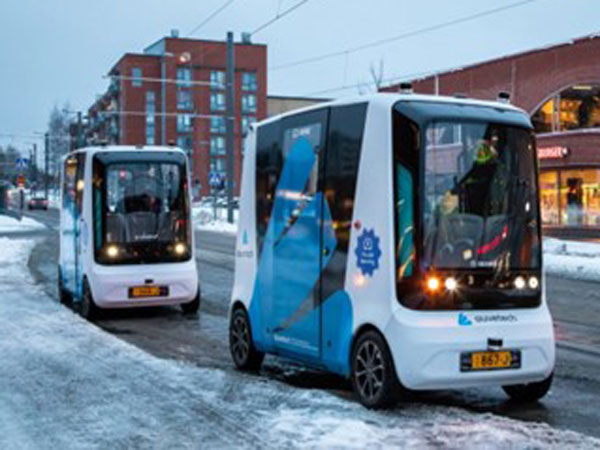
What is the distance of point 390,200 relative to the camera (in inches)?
274

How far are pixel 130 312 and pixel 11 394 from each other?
675 cm

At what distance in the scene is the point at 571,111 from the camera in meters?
38.0

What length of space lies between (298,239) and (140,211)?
5971 millimetres

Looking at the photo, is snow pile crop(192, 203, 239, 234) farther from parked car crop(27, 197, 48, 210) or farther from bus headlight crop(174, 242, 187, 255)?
parked car crop(27, 197, 48, 210)

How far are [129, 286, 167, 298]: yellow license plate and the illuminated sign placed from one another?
2738 cm

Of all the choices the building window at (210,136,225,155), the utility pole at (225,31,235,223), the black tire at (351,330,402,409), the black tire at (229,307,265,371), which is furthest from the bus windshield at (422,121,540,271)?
the building window at (210,136,225,155)

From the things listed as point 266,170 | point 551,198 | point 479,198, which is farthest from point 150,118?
point 479,198

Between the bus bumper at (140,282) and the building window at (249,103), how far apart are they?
3806 inches

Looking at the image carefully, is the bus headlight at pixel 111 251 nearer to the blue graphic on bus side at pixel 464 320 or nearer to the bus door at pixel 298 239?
the bus door at pixel 298 239

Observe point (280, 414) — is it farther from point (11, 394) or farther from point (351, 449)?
point (11, 394)

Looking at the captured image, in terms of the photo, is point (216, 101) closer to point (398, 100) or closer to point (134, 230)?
point (134, 230)

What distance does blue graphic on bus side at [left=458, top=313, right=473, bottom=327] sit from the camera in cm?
699

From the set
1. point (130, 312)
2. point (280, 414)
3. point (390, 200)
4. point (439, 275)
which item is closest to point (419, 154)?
point (390, 200)

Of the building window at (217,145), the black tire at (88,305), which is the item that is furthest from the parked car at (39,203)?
the black tire at (88,305)
